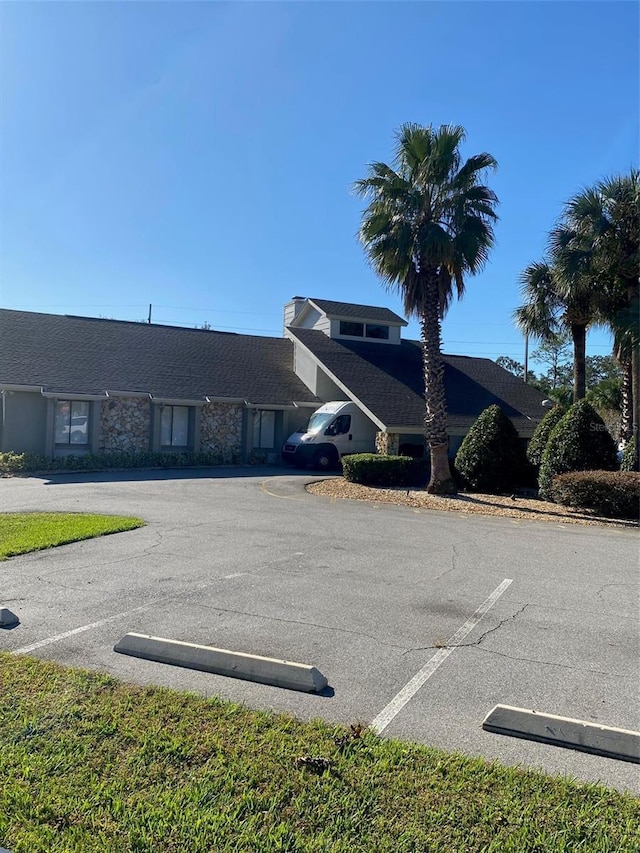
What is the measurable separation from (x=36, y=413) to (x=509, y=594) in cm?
1896

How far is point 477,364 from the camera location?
3366 cm

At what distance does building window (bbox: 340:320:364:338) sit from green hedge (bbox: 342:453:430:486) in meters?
11.5

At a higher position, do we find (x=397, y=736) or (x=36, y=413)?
(x=36, y=413)

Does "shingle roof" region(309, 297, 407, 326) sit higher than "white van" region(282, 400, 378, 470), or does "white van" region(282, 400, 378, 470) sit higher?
"shingle roof" region(309, 297, 407, 326)

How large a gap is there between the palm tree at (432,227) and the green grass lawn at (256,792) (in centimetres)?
1448

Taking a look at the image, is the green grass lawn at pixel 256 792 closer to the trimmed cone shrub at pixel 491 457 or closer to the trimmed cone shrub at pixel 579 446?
the trimmed cone shrub at pixel 579 446

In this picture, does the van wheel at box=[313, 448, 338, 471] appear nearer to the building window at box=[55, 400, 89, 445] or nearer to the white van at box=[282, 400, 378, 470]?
the white van at box=[282, 400, 378, 470]

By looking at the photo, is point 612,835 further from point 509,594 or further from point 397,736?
point 509,594

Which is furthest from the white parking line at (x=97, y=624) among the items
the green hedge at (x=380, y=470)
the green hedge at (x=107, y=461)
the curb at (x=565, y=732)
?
the green hedge at (x=107, y=461)

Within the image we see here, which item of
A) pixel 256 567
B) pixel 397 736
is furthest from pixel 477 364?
pixel 397 736

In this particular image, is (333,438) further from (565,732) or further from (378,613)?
(565,732)

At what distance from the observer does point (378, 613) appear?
6.59 metres

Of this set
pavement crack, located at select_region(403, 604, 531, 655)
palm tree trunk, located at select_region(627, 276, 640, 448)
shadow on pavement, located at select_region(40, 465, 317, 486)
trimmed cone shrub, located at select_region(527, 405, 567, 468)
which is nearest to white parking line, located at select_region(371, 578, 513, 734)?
pavement crack, located at select_region(403, 604, 531, 655)

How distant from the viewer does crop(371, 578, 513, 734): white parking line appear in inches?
169
